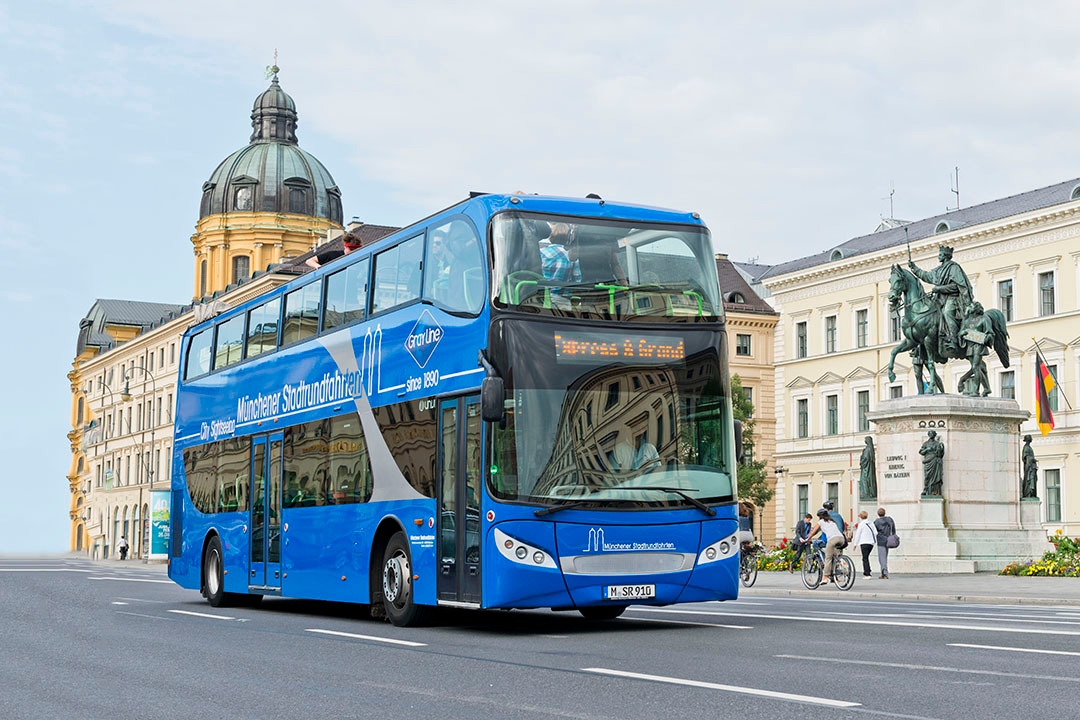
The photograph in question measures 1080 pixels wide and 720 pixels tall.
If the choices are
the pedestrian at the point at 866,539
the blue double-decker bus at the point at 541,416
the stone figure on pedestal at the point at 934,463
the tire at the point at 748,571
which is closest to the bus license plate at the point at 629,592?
the blue double-decker bus at the point at 541,416

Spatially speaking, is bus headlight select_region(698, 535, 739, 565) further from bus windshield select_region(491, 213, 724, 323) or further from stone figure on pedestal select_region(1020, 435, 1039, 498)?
stone figure on pedestal select_region(1020, 435, 1039, 498)

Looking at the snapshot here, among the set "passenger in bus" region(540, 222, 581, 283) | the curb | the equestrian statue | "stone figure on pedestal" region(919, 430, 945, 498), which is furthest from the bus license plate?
the equestrian statue

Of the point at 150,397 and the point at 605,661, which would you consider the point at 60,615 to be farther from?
the point at 150,397

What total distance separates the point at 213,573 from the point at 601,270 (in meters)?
10.9

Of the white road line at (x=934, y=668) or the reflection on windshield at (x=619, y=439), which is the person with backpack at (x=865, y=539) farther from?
the white road line at (x=934, y=668)

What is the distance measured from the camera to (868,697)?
965cm

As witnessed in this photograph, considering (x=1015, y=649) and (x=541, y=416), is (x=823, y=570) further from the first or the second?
(x=1015, y=649)

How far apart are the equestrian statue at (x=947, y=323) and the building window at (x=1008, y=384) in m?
34.3

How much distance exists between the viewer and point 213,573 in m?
24.2

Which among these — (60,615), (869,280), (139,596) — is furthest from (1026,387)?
(60,615)

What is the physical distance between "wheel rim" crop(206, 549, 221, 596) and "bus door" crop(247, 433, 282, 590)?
5.78 feet

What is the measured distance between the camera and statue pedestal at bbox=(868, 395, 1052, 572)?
3366 cm

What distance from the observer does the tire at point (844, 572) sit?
2904 cm

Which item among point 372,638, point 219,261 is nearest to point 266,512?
point 372,638
